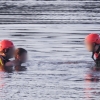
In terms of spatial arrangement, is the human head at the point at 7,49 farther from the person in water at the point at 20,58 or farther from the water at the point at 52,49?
the water at the point at 52,49

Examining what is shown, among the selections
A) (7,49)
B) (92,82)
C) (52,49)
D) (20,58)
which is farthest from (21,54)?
(52,49)

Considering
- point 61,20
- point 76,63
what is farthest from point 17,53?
point 61,20

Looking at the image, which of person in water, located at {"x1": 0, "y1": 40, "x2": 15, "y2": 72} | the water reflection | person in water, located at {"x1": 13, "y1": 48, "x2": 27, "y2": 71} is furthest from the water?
person in water, located at {"x1": 0, "y1": 40, "x2": 15, "y2": 72}

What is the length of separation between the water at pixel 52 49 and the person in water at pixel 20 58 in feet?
0.68

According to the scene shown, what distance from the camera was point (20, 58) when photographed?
17.4 metres

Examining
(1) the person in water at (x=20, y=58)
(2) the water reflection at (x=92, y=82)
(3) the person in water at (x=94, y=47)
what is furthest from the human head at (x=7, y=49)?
(2) the water reflection at (x=92, y=82)

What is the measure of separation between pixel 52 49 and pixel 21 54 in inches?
124

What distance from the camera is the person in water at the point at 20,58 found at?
1726cm

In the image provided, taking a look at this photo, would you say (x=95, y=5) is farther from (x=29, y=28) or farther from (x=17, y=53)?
(x=17, y=53)

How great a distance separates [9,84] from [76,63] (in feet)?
10.6

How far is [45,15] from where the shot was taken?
103 ft

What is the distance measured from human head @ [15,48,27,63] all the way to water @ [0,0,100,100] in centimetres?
27

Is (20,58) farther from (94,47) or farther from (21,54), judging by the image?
(94,47)

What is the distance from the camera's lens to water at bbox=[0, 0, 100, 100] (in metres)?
14.2
